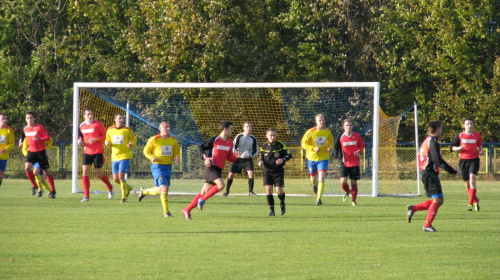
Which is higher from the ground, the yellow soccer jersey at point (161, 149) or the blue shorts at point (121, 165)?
the yellow soccer jersey at point (161, 149)

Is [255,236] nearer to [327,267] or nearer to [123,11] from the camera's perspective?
[327,267]

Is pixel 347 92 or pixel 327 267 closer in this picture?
pixel 327 267

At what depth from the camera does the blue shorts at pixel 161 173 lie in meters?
12.8

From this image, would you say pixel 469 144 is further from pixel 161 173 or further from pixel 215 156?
pixel 161 173

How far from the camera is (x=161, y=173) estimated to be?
508 inches

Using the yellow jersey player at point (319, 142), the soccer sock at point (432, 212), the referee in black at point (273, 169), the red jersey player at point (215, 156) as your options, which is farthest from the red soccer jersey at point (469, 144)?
the red jersey player at point (215, 156)

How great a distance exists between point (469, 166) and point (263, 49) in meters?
18.9

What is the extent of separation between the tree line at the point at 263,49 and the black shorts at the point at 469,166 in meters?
16.7

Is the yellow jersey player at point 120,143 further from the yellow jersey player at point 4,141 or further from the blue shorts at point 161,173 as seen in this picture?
the blue shorts at point 161,173

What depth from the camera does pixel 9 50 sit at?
33.5 metres

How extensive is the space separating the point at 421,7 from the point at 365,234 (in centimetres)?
2309

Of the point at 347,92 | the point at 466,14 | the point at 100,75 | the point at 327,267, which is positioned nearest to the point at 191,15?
the point at 100,75

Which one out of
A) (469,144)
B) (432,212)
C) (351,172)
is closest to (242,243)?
(432,212)

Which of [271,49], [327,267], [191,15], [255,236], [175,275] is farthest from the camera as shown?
[271,49]
